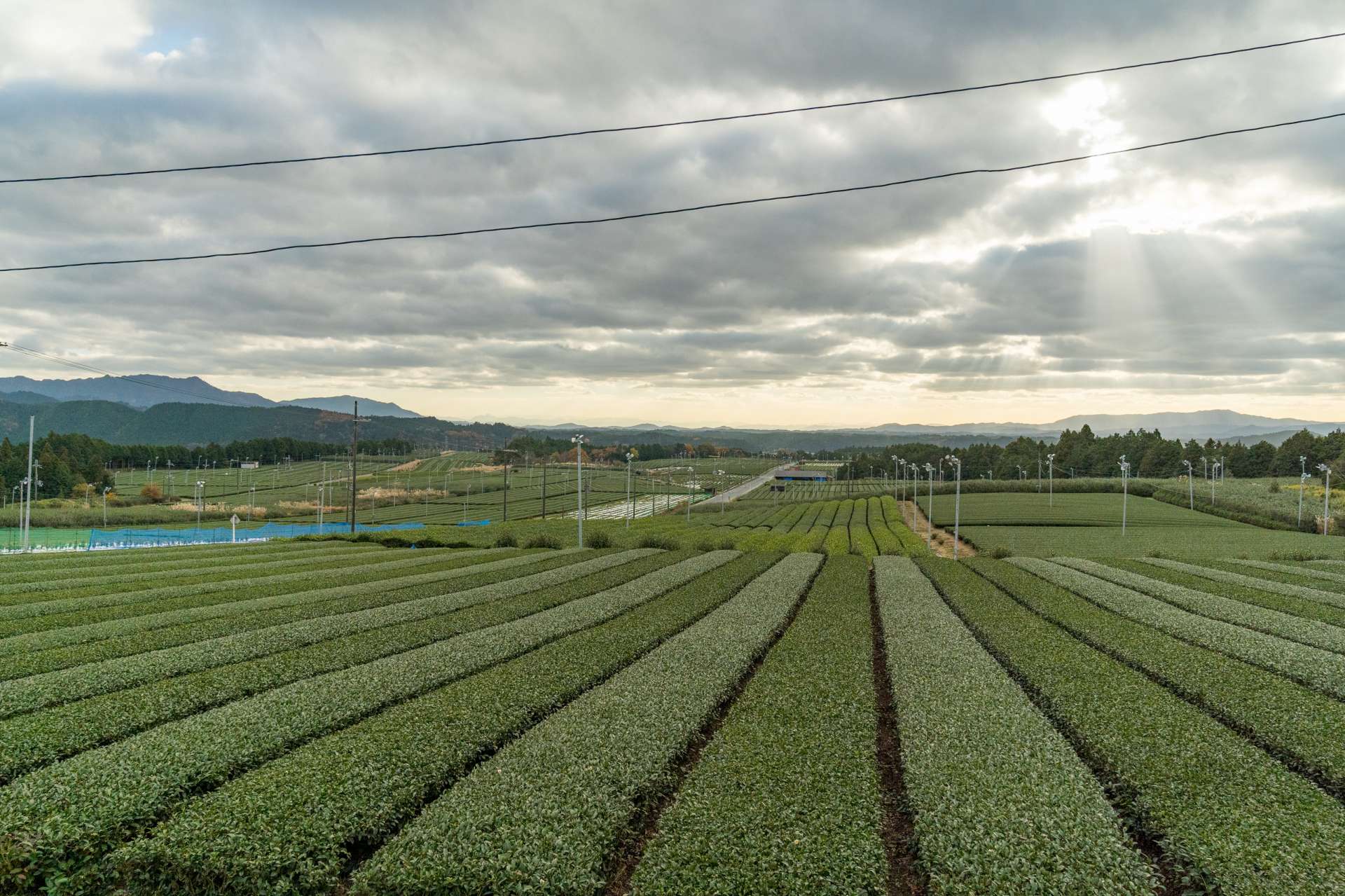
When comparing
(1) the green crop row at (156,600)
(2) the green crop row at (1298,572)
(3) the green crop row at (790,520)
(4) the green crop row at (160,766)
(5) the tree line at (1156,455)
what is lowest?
(3) the green crop row at (790,520)

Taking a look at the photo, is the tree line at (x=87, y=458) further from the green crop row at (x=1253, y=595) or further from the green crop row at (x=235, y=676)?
the green crop row at (x=1253, y=595)

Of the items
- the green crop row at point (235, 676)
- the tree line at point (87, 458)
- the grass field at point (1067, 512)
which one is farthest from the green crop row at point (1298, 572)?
the tree line at point (87, 458)

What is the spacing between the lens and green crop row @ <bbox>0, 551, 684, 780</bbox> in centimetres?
1155

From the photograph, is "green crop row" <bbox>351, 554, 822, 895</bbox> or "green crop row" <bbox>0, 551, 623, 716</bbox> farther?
"green crop row" <bbox>0, 551, 623, 716</bbox>

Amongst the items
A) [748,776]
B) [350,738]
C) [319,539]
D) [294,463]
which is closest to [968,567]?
[748,776]

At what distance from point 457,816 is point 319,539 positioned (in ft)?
170

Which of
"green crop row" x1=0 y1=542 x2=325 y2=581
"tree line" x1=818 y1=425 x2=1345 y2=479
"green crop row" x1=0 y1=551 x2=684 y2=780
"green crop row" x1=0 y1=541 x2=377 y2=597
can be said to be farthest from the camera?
"tree line" x1=818 y1=425 x2=1345 y2=479

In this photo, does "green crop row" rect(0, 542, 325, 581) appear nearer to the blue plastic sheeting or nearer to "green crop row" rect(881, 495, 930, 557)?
the blue plastic sheeting

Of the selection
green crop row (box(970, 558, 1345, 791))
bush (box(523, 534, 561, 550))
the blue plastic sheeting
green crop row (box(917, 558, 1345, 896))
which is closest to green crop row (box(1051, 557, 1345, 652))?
green crop row (box(970, 558, 1345, 791))

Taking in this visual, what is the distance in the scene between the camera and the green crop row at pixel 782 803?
8.03 m

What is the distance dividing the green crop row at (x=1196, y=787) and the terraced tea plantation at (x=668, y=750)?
6 cm

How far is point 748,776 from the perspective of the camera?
34.2ft

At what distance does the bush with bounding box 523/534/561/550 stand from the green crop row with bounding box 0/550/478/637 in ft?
47.2

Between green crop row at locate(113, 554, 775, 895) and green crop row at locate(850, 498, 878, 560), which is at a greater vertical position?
green crop row at locate(113, 554, 775, 895)
